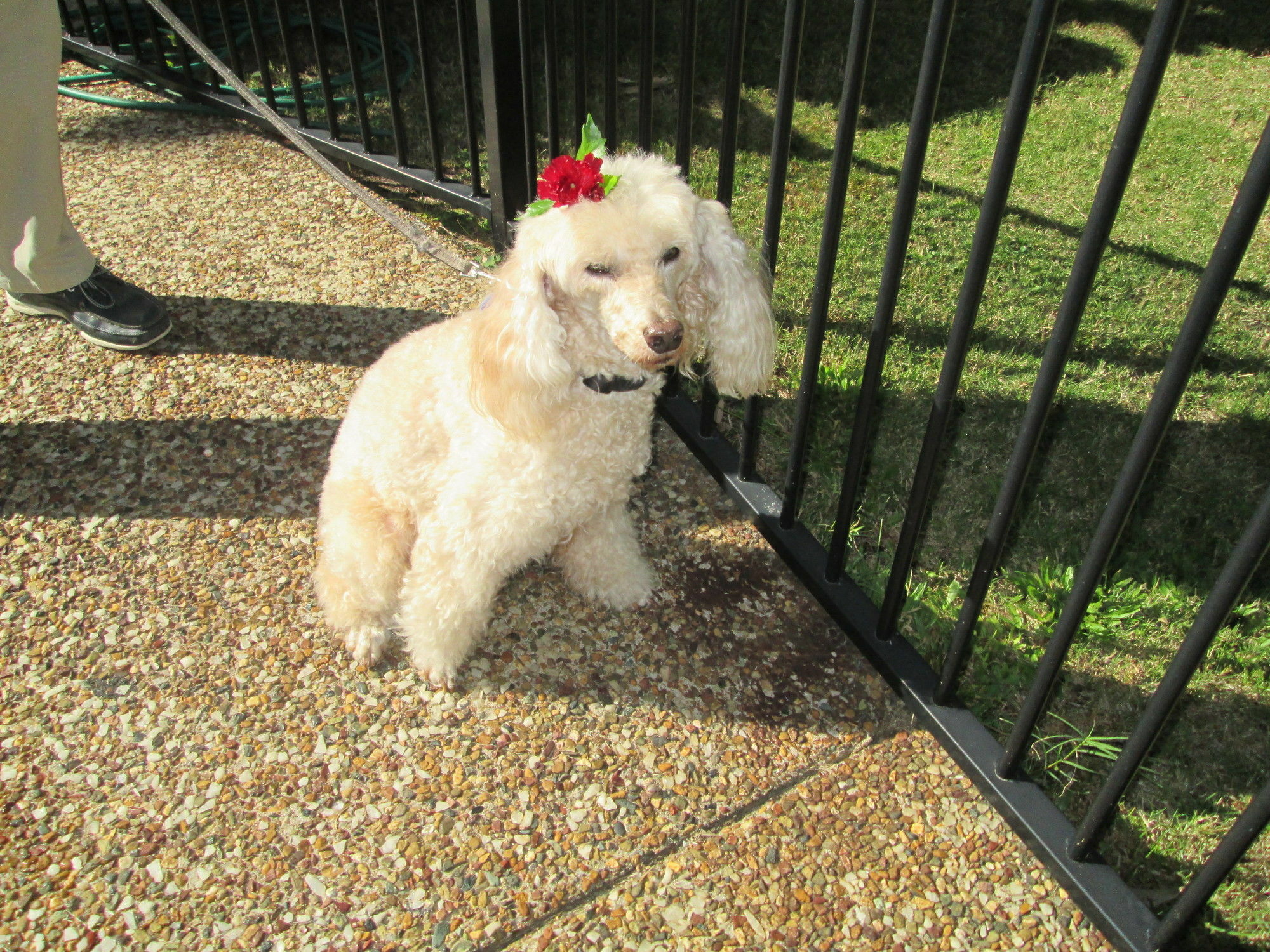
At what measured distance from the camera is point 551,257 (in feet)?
7.12

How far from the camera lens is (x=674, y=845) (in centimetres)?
224

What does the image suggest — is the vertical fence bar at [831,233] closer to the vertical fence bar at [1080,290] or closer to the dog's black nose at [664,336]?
the dog's black nose at [664,336]

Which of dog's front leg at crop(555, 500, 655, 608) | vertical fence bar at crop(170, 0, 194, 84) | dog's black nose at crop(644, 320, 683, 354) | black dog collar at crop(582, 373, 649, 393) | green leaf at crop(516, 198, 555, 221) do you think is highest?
green leaf at crop(516, 198, 555, 221)

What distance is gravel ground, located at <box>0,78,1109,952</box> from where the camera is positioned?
2100 millimetres

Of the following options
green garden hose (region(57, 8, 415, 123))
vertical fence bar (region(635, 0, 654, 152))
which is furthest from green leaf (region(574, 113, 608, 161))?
green garden hose (region(57, 8, 415, 123))

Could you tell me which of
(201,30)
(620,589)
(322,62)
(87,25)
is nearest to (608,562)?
(620,589)

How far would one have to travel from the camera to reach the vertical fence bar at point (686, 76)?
2.67 m

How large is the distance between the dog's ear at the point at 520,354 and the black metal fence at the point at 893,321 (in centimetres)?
78

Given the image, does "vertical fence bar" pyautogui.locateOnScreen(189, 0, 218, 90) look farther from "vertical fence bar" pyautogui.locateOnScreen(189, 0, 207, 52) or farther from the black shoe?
the black shoe

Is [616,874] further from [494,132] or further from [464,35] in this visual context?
[464,35]

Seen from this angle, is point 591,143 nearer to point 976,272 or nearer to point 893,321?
point 976,272

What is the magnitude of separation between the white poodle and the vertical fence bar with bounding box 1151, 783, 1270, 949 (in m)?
1.53

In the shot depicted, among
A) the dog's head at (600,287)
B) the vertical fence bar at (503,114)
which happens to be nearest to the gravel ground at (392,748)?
the dog's head at (600,287)

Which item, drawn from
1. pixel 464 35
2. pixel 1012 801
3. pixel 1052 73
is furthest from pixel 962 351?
pixel 1052 73
